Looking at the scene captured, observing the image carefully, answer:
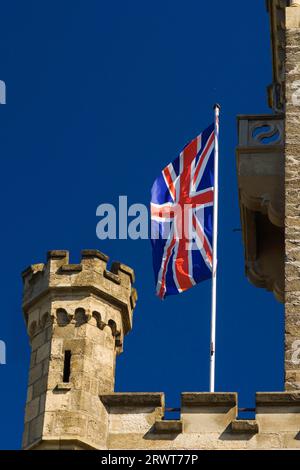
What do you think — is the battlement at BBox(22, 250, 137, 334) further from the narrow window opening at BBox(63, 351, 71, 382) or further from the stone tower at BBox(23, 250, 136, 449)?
the narrow window opening at BBox(63, 351, 71, 382)

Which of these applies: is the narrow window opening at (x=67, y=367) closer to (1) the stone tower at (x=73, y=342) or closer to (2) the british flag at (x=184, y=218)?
(1) the stone tower at (x=73, y=342)

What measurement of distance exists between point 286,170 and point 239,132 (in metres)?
1.63

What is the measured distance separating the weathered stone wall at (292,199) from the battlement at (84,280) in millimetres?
2228

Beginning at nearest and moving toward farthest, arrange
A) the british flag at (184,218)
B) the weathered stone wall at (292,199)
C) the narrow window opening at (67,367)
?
the narrow window opening at (67,367) → the weathered stone wall at (292,199) → the british flag at (184,218)

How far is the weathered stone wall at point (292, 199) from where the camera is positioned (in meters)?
27.1

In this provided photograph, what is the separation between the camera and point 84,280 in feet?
86.7

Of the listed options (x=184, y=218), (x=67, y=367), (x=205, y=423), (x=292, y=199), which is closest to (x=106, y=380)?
(x=67, y=367)

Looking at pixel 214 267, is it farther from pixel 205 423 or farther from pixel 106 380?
pixel 205 423

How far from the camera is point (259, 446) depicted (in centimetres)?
2480

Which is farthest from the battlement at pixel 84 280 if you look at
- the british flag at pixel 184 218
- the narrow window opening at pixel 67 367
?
the british flag at pixel 184 218

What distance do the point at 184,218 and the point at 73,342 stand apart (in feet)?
16.1

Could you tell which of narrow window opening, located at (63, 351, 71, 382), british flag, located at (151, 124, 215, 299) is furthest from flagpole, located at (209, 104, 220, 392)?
narrow window opening, located at (63, 351, 71, 382)

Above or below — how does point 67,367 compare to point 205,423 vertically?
above
